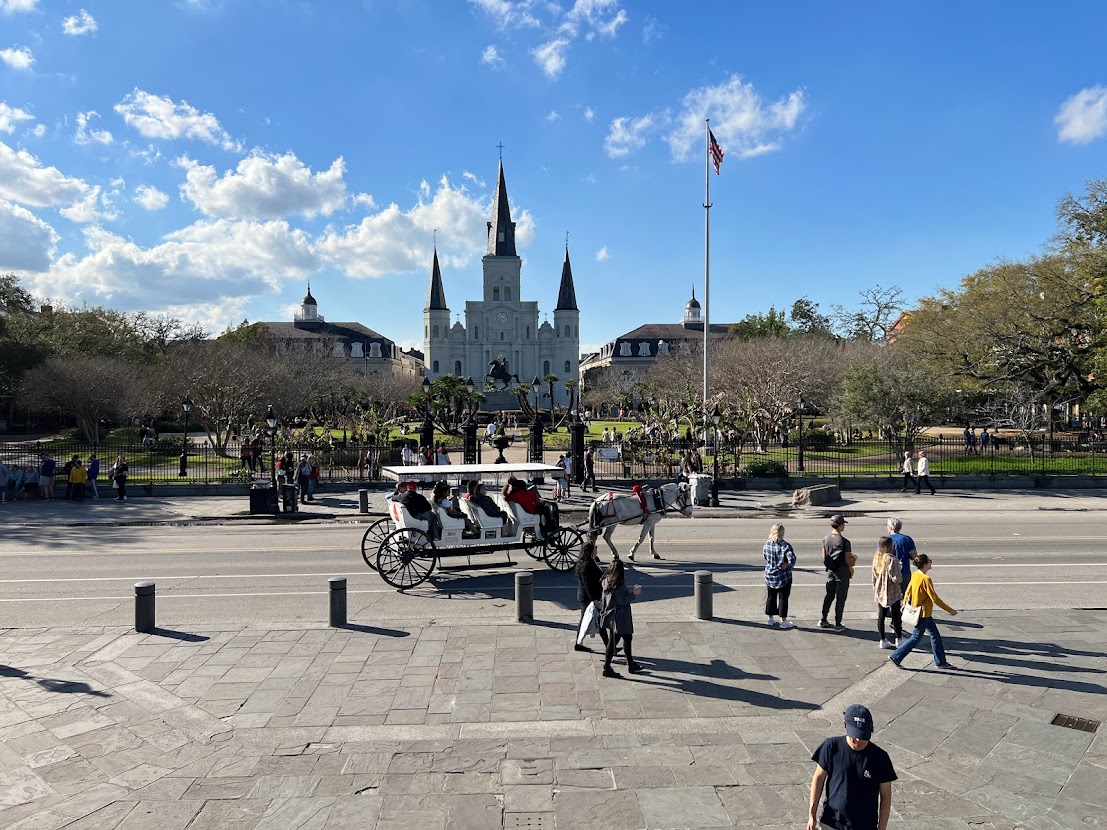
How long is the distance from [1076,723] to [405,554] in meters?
9.33

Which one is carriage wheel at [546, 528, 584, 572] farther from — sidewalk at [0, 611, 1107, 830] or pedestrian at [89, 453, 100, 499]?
pedestrian at [89, 453, 100, 499]

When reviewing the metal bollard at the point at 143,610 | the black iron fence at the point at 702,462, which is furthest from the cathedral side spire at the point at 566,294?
the metal bollard at the point at 143,610

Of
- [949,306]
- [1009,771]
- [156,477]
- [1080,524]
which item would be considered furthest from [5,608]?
[949,306]

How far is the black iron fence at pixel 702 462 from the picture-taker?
1080 inches

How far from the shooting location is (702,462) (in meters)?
29.5

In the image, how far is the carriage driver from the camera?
12.2 metres

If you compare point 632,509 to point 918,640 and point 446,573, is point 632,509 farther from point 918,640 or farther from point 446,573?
point 918,640

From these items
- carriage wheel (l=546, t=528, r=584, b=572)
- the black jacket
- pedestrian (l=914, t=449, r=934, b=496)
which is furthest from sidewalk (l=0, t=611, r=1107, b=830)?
pedestrian (l=914, t=449, r=934, b=496)

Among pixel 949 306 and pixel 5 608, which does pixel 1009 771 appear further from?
pixel 949 306

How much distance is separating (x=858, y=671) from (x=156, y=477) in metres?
28.1

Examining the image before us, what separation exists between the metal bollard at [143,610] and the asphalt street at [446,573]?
1.69ft

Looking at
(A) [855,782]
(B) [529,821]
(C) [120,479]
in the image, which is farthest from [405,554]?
(C) [120,479]

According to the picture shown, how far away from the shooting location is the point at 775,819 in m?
5.46

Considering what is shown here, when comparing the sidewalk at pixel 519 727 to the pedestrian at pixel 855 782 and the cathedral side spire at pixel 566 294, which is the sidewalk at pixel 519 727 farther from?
the cathedral side spire at pixel 566 294
